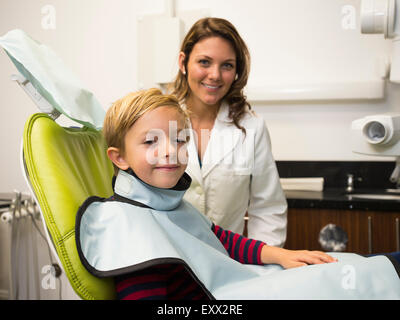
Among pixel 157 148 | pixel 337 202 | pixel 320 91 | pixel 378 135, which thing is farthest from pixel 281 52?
pixel 157 148

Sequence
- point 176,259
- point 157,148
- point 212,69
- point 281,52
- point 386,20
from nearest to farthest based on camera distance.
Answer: point 176,259, point 157,148, point 386,20, point 212,69, point 281,52

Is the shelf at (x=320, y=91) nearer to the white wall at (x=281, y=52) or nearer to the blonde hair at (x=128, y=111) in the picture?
the white wall at (x=281, y=52)

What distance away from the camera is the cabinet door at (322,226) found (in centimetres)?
206

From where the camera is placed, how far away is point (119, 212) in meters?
0.94

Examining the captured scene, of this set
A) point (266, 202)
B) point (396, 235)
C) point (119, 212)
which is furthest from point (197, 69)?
point (396, 235)

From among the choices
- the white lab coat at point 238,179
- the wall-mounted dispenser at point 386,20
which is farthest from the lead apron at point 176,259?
the wall-mounted dispenser at point 386,20

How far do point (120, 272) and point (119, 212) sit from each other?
0.49 ft

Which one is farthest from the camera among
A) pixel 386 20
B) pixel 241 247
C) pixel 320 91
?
pixel 320 91

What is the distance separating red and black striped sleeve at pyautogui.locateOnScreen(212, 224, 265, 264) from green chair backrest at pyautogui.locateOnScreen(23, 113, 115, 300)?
1.21ft

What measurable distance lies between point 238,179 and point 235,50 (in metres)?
0.48

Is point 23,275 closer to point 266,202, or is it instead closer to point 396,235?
point 266,202

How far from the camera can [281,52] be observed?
2.61 m

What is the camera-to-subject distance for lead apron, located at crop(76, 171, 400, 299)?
2.78 ft

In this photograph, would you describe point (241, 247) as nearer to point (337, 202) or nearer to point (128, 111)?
point (128, 111)
